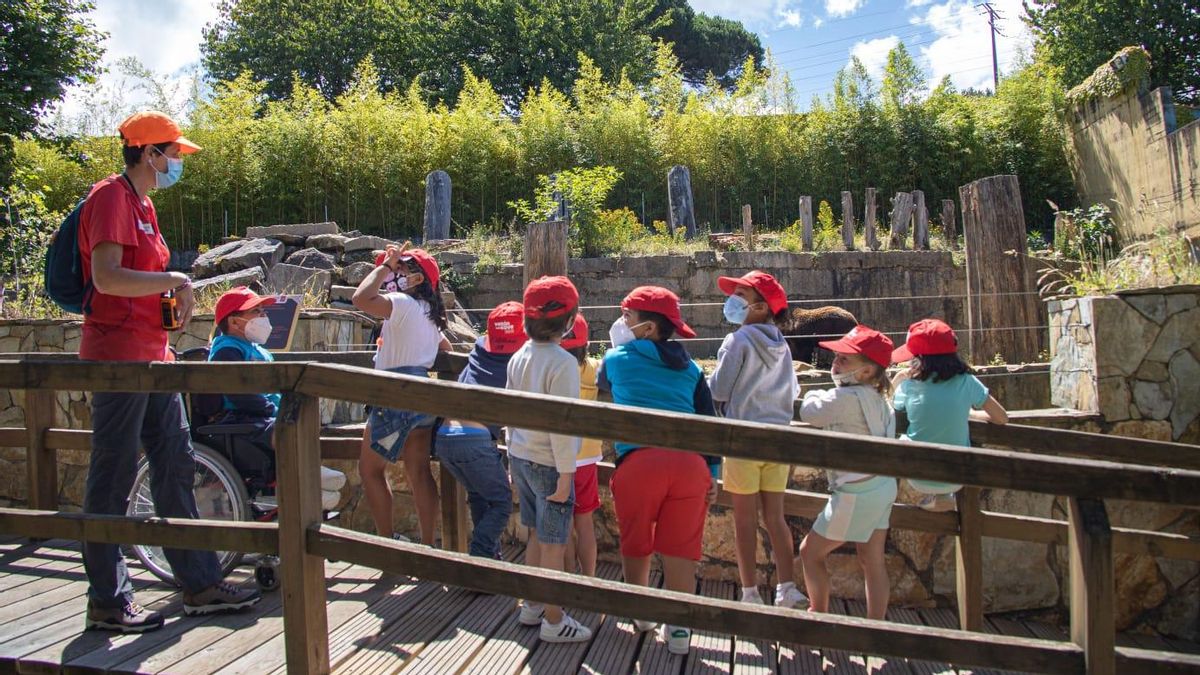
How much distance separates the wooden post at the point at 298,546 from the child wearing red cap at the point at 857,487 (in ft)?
5.43

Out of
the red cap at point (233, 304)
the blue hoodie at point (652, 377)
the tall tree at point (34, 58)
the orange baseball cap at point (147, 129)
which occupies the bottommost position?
the blue hoodie at point (652, 377)

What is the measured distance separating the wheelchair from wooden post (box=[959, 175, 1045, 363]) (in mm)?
4441

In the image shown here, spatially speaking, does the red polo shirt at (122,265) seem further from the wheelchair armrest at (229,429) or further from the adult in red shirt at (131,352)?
the wheelchair armrest at (229,429)

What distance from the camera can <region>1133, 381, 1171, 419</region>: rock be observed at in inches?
178

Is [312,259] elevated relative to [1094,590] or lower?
elevated

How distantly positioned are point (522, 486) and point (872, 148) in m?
16.0

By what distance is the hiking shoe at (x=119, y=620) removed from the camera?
108 inches

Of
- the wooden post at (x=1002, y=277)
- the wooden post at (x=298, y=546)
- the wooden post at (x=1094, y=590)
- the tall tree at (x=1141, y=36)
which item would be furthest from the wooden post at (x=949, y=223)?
the wooden post at (x=298, y=546)

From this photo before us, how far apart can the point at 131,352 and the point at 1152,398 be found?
4703 millimetres

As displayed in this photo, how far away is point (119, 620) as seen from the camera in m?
2.76

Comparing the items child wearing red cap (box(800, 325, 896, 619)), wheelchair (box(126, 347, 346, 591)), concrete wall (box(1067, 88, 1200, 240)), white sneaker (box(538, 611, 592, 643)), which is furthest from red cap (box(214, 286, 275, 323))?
concrete wall (box(1067, 88, 1200, 240))

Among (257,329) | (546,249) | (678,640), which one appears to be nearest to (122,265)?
(257,329)

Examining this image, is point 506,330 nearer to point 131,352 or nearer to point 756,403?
point 756,403

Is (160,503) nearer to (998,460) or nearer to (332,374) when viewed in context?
(332,374)
